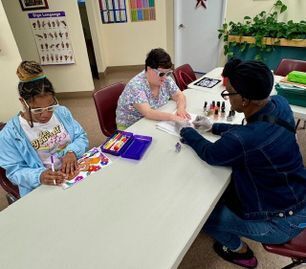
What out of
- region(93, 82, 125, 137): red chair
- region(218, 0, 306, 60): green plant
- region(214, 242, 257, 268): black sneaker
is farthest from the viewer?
region(218, 0, 306, 60): green plant

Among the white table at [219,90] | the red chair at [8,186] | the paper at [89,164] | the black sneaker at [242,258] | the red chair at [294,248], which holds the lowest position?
the black sneaker at [242,258]

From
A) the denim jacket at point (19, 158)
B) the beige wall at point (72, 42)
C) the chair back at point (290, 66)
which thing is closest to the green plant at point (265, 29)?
the chair back at point (290, 66)

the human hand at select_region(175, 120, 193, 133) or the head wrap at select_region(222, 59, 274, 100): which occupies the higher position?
the head wrap at select_region(222, 59, 274, 100)

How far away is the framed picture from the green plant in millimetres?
2734

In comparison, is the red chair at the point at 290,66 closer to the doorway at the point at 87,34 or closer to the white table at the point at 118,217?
the white table at the point at 118,217

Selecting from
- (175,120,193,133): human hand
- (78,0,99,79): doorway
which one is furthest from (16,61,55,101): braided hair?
(78,0,99,79): doorway

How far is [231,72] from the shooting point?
1.04 m

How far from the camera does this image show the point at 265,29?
3.43m

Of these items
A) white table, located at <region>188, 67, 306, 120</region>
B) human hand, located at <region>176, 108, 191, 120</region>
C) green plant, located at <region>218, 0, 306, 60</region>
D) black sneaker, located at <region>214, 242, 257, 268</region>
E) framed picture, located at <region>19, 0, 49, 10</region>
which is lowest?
black sneaker, located at <region>214, 242, 257, 268</region>

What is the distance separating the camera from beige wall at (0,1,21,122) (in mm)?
2473

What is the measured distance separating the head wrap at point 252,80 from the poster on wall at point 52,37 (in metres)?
3.07

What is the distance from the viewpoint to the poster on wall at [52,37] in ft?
10.6

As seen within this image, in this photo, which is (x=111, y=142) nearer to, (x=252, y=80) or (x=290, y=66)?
(x=252, y=80)

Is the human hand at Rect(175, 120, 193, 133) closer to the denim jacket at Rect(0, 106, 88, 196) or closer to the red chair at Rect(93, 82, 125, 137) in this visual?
the red chair at Rect(93, 82, 125, 137)
